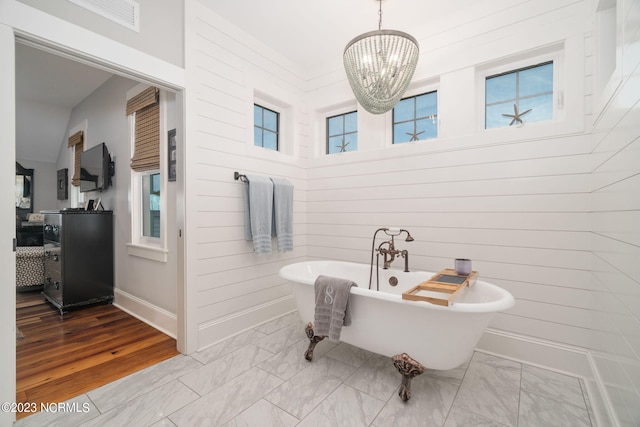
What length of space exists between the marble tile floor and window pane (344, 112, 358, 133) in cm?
221

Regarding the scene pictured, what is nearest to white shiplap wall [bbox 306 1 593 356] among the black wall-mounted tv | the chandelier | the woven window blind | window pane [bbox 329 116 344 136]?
window pane [bbox 329 116 344 136]

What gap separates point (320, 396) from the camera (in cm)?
163

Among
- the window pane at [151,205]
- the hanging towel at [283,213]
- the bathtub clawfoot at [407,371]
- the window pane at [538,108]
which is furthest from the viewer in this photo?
the window pane at [151,205]

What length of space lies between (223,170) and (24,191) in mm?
5258

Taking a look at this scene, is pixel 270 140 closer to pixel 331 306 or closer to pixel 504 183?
pixel 331 306

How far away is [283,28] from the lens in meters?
2.46

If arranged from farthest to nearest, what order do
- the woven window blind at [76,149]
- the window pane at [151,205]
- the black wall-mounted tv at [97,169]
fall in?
the woven window blind at [76,149]
the black wall-mounted tv at [97,169]
the window pane at [151,205]

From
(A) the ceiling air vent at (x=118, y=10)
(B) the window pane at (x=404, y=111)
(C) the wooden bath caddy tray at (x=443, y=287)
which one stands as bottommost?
(C) the wooden bath caddy tray at (x=443, y=287)

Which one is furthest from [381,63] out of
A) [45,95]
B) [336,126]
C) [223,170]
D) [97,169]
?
[45,95]

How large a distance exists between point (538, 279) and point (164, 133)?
3.26 metres

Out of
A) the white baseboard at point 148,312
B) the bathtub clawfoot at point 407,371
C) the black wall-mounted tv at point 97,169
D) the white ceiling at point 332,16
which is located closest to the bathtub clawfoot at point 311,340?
the bathtub clawfoot at point 407,371

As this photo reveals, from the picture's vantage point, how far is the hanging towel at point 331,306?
1.77 meters

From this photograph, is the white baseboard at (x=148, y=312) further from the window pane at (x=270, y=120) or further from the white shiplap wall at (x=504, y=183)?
the window pane at (x=270, y=120)

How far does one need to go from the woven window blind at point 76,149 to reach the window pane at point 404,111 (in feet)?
14.3
